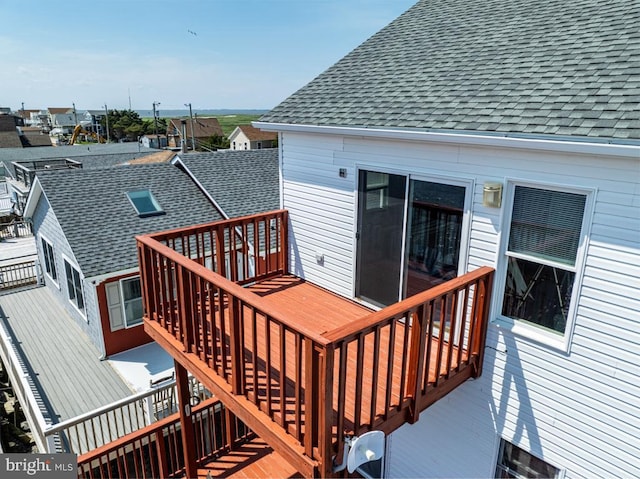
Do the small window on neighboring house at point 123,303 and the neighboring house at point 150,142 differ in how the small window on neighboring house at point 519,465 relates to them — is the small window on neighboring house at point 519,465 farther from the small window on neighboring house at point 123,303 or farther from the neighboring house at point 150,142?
the neighboring house at point 150,142

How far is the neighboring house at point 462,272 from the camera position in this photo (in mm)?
2990

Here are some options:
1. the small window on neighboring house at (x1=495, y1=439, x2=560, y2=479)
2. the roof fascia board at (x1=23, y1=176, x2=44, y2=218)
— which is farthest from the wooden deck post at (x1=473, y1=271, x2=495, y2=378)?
the roof fascia board at (x1=23, y1=176, x2=44, y2=218)

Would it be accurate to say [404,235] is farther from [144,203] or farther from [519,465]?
[144,203]

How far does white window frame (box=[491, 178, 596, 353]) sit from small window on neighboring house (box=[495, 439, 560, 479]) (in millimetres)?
1252

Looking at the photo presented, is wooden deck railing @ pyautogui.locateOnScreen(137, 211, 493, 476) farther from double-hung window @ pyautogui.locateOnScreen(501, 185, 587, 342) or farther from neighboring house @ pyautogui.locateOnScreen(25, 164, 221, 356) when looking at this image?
neighboring house @ pyautogui.locateOnScreen(25, 164, 221, 356)

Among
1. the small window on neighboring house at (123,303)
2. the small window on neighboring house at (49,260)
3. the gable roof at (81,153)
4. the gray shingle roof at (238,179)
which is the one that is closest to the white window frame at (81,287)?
the small window on neighboring house at (123,303)

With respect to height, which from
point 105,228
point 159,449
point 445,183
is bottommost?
point 159,449

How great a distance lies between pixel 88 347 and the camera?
9898 millimetres

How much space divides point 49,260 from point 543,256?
44.5ft

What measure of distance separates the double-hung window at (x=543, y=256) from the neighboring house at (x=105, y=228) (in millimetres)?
8697

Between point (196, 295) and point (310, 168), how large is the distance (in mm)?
2416

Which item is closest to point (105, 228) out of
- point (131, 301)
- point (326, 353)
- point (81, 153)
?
point (131, 301)

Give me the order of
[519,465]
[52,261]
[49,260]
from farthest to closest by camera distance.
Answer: [49,260] < [52,261] < [519,465]

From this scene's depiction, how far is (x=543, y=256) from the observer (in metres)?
3.44
